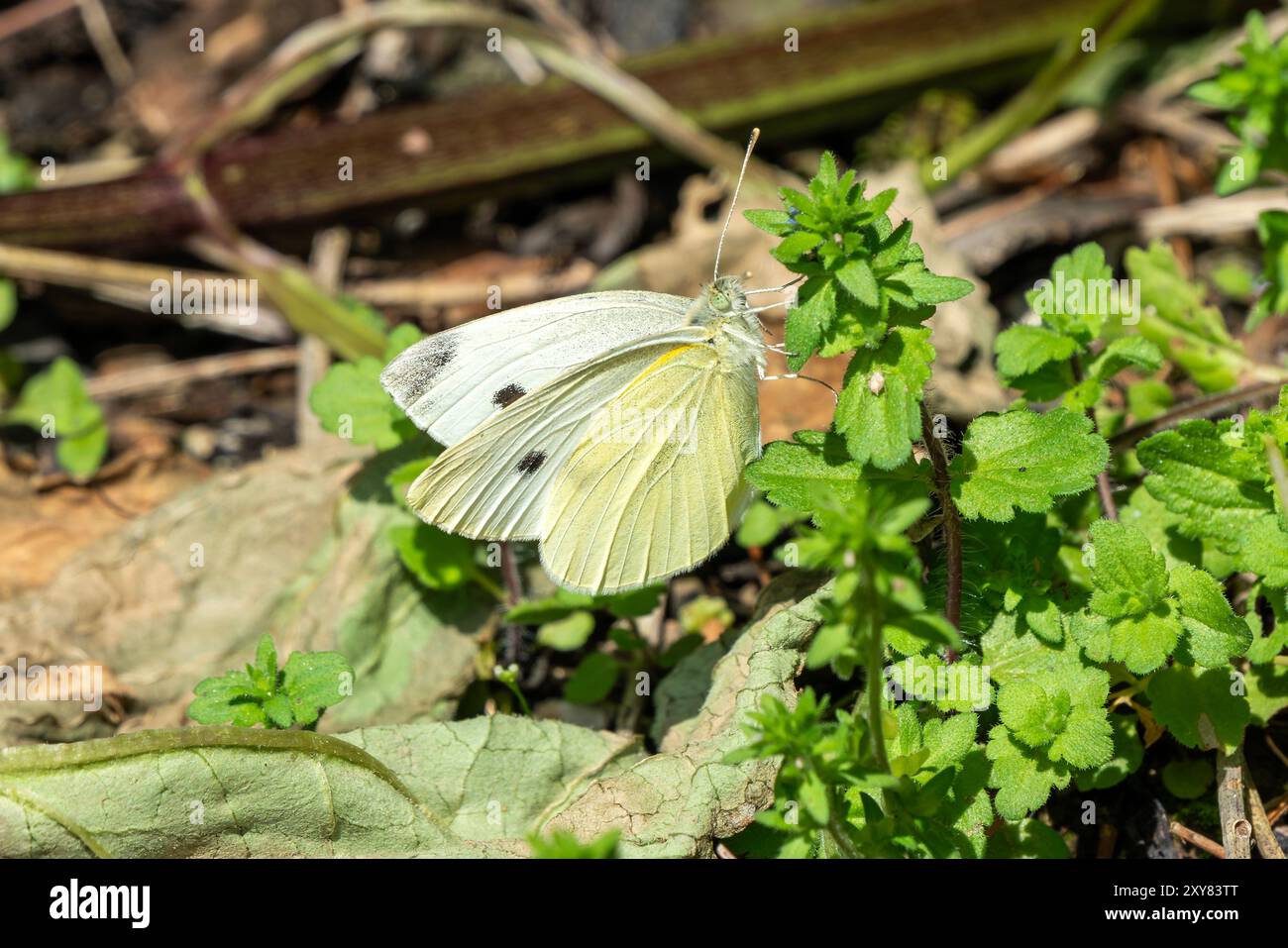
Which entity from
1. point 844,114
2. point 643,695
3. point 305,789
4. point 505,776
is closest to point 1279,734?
point 643,695

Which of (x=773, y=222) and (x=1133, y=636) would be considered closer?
(x=773, y=222)

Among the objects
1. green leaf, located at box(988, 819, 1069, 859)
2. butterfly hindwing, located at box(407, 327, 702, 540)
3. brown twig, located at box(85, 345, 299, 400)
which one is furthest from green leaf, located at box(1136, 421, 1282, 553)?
brown twig, located at box(85, 345, 299, 400)

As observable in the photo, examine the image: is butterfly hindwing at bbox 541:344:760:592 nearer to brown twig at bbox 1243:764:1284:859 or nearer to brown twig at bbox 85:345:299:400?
brown twig at bbox 1243:764:1284:859

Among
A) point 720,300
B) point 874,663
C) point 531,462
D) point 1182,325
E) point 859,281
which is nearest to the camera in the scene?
point 874,663

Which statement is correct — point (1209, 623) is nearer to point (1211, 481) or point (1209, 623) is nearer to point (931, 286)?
point (1211, 481)

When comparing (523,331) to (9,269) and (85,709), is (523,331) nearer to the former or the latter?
(85,709)

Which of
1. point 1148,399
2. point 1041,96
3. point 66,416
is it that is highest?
point 1041,96

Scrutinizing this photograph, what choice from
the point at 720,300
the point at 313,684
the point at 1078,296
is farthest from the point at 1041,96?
the point at 313,684

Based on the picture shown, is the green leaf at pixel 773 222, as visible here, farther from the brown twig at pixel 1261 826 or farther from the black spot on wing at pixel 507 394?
the brown twig at pixel 1261 826
